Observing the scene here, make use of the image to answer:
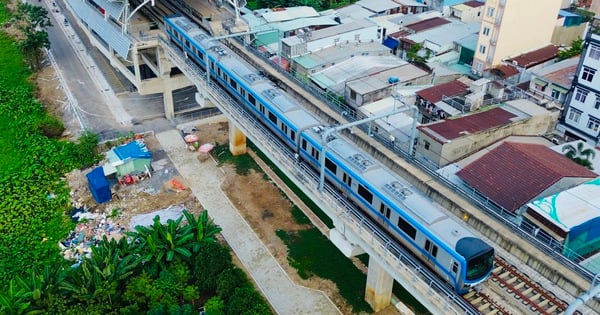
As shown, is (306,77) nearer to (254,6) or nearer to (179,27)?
(179,27)

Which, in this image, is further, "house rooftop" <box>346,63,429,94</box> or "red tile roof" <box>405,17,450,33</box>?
"red tile roof" <box>405,17,450,33</box>

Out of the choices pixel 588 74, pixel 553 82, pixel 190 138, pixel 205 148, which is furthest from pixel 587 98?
pixel 190 138

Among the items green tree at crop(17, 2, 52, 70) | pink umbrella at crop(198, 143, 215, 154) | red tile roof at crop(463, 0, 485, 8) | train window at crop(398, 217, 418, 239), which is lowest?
pink umbrella at crop(198, 143, 215, 154)

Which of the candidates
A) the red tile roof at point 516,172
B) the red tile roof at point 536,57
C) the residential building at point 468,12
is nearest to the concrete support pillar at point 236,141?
the red tile roof at point 516,172

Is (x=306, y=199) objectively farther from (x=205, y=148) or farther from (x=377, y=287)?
(x=377, y=287)

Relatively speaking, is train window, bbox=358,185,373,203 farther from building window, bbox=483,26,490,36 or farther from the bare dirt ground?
building window, bbox=483,26,490,36

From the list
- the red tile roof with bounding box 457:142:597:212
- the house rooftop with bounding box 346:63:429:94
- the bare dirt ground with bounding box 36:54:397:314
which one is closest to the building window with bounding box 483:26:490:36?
the house rooftop with bounding box 346:63:429:94

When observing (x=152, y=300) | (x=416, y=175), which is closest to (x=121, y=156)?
(x=152, y=300)
